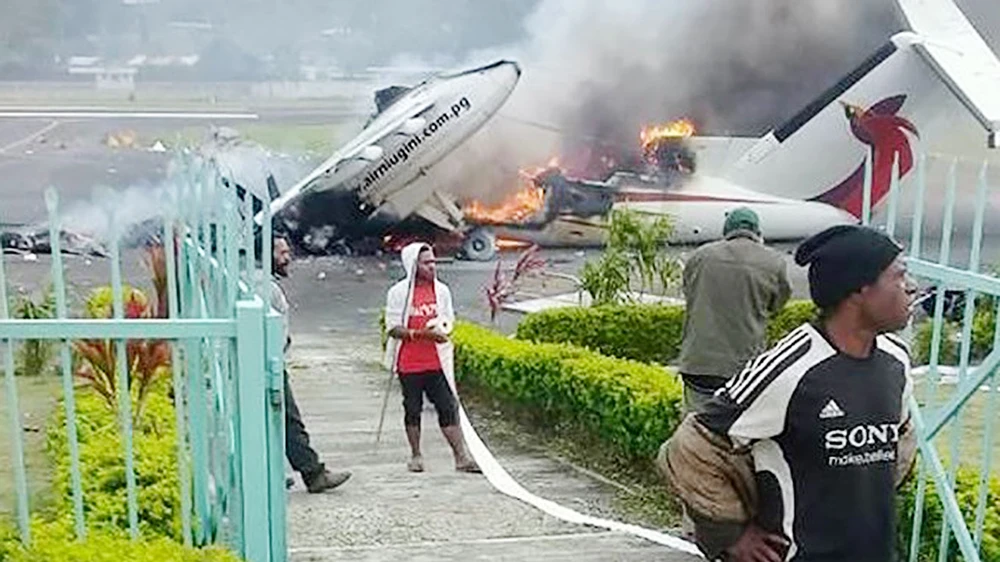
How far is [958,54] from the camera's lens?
21266 millimetres

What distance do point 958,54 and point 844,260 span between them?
774 inches

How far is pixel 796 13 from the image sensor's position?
2245 cm

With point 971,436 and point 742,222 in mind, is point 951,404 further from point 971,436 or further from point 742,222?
point 971,436

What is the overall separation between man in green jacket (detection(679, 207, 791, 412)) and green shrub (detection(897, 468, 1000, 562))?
99cm

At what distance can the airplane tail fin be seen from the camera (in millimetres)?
21422

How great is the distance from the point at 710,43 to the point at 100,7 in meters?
9.17

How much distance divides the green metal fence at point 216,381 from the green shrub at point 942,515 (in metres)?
2.16

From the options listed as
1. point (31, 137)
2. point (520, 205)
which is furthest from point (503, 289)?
point (31, 137)

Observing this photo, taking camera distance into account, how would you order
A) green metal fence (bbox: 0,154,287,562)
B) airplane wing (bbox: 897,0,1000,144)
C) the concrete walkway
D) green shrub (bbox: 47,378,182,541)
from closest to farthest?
1. green metal fence (bbox: 0,154,287,562)
2. green shrub (bbox: 47,378,182,541)
3. the concrete walkway
4. airplane wing (bbox: 897,0,1000,144)

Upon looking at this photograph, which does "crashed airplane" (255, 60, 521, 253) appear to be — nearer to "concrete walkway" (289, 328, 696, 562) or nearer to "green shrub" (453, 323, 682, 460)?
"green shrub" (453, 323, 682, 460)

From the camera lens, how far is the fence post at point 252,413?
3.33m

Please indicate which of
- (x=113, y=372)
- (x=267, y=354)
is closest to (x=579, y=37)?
(x=113, y=372)

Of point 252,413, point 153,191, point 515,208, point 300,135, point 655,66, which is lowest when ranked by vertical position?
point 252,413

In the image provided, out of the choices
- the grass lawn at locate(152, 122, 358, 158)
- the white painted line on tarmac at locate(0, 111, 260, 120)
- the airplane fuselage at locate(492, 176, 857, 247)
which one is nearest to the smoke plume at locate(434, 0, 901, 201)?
the airplane fuselage at locate(492, 176, 857, 247)
